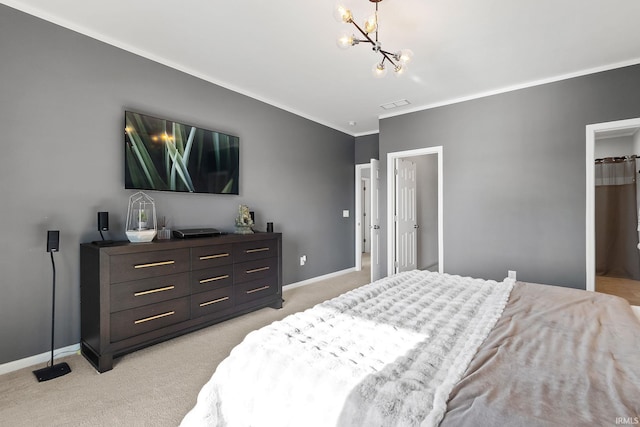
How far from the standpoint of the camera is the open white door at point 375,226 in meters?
4.85

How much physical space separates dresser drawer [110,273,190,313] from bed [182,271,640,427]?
152 cm

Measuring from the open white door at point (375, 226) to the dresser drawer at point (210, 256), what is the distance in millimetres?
2540

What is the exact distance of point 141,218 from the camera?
272cm

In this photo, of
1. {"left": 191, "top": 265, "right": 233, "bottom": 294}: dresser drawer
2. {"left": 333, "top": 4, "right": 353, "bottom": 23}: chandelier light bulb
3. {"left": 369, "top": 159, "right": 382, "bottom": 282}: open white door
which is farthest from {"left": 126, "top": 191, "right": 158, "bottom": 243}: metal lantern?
{"left": 369, "top": 159, "right": 382, "bottom": 282}: open white door

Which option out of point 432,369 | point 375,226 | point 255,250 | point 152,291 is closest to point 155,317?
point 152,291

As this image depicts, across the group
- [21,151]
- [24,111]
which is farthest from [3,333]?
[24,111]

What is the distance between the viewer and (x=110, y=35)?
264cm

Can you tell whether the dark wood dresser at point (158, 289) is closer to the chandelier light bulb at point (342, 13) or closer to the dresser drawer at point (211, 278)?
the dresser drawer at point (211, 278)

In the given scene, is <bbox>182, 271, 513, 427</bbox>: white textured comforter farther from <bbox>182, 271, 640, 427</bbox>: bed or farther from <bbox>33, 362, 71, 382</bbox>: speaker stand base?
<bbox>33, 362, 71, 382</bbox>: speaker stand base

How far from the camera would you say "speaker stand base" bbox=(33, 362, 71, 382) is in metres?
2.12

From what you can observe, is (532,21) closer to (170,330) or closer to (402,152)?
(402,152)

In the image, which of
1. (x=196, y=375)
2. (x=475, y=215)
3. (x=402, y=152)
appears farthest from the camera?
(x=402, y=152)

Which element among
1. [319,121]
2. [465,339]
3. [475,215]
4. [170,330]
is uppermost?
[319,121]

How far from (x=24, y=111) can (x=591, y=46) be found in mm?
4916
